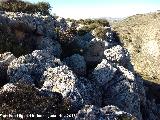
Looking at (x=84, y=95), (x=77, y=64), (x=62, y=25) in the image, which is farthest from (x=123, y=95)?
(x=62, y=25)

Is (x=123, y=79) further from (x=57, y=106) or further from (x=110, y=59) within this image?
(x=57, y=106)

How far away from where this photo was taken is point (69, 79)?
23812 mm

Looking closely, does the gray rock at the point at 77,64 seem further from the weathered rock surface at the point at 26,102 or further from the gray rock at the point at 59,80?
the weathered rock surface at the point at 26,102

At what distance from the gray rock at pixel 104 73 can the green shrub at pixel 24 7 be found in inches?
544

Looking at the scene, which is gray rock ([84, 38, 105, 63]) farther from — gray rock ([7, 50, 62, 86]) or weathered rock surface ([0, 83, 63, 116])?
weathered rock surface ([0, 83, 63, 116])

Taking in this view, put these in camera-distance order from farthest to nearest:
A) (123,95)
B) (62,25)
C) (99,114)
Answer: (62,25)
(123,95)
(99,114)

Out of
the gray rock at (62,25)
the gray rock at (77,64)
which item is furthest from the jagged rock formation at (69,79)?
the gray rock at (62,25)

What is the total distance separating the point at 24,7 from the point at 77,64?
13.1 metres

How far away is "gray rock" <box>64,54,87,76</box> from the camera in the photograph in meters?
30.2

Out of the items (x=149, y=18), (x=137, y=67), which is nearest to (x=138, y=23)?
(x=149, y=18)

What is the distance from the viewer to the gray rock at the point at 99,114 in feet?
64.3

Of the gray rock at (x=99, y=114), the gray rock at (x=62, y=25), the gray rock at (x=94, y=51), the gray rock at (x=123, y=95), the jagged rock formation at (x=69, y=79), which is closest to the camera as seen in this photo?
the gray rock at (x=99, y=114)

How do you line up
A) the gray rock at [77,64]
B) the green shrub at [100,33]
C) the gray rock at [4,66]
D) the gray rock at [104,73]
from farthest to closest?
the green shrub at [100,33] → the gray rock at [77,64] → the gray rock at [104,73] → the gray rock at [4,66]

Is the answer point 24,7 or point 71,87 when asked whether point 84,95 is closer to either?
point 71,87
